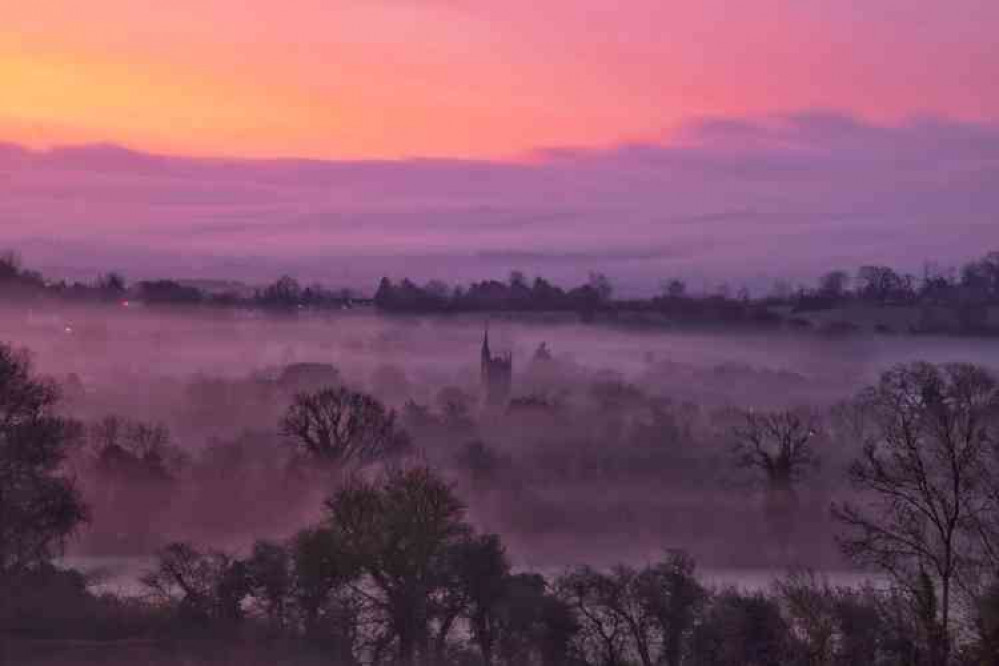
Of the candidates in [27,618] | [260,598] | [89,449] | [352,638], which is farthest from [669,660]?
[89,449]

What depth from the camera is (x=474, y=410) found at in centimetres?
4003

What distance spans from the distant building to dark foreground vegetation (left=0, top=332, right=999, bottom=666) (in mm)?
24900

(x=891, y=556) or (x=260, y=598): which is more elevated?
(x=891, y=556)

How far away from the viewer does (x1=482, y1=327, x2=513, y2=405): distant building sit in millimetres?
44000

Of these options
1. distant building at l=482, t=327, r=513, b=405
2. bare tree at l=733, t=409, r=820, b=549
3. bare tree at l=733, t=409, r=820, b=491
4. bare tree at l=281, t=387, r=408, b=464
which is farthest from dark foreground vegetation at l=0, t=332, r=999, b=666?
distant building at l=482, t=327, r=513, b=405

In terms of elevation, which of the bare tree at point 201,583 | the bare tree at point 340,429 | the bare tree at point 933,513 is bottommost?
the bare tree at point 201,583

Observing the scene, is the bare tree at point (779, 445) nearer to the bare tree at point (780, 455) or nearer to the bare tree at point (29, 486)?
the bare tree at point (780, 455)

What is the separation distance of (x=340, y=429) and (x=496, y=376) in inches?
808

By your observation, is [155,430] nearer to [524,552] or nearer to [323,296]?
[524,552]

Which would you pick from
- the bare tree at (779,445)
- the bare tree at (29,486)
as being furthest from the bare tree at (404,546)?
the bare tree at (779,445)

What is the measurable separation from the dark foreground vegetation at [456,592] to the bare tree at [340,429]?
6.57 m

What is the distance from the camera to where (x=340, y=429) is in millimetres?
26875

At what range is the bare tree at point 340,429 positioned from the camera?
Answer: 25812mm

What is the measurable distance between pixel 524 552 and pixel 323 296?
34.8 m
